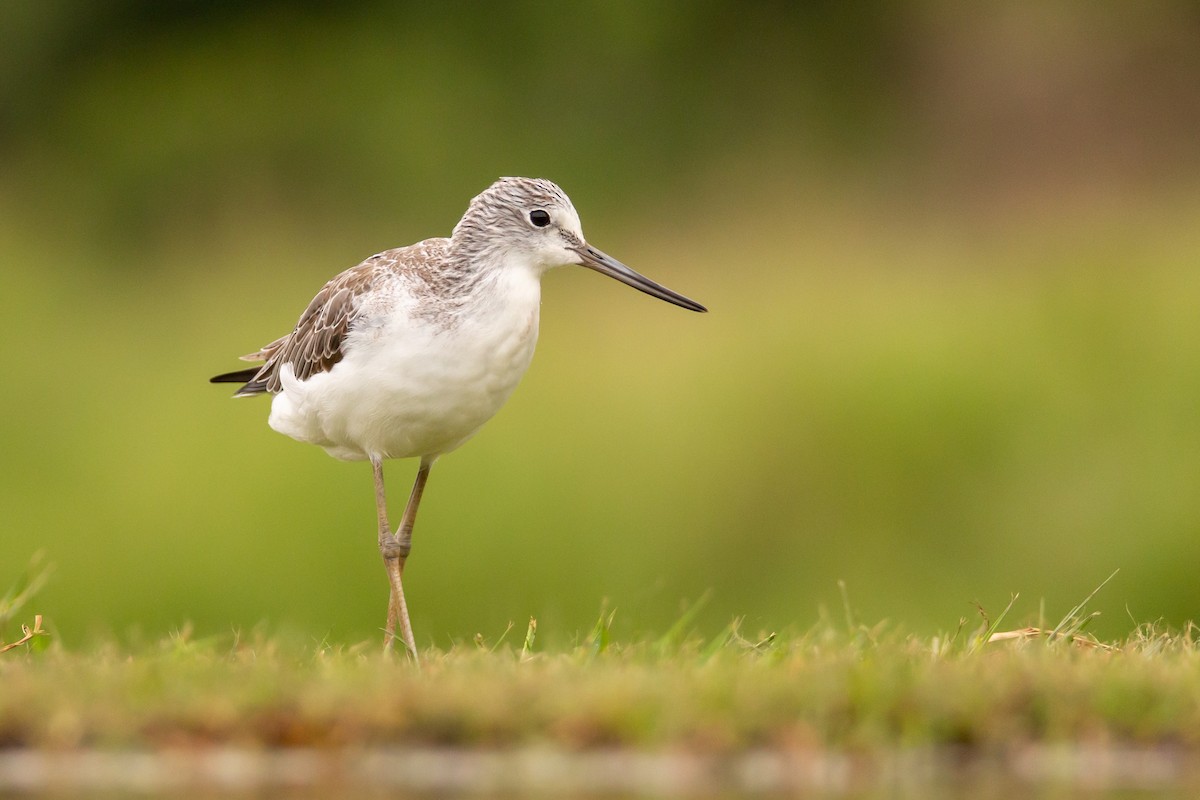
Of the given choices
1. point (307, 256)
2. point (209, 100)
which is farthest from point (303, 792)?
→ point (209, 100)

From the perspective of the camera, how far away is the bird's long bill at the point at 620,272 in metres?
7.32

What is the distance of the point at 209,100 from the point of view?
1941 cm

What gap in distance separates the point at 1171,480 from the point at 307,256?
6.47 metres

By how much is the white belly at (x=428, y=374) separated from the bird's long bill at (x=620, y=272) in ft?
0.73

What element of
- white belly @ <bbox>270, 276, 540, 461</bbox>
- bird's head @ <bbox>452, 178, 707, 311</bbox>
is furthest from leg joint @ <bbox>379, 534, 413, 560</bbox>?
bird's head @ <bbox>452, 178, 707, 311</bbox>

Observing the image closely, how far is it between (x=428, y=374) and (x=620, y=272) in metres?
0.92

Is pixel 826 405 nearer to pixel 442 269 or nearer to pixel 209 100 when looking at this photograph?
pixel 442 269

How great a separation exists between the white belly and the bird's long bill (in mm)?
223

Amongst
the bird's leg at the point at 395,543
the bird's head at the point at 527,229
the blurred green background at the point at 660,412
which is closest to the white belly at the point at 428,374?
the bird's head at the point at 527,229

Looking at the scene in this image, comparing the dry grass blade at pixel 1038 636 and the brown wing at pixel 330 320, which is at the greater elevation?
the brown wing at pixel 330 320

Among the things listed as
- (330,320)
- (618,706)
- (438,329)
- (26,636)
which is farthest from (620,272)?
(618,706)

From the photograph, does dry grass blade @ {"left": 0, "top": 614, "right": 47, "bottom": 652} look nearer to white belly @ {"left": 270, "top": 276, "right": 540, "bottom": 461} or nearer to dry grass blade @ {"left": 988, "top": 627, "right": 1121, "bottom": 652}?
white belly @ {"left": 270, "top": 276, "right": 540, "bottom": 461}

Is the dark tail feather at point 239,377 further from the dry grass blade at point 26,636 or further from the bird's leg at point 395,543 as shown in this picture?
the dry grass blade at point 26,636

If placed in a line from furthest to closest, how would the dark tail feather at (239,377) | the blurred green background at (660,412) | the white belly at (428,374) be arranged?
the blurred green background at (660,412) → the dark tail feather at (239,377) → the white belly at (428,374)
